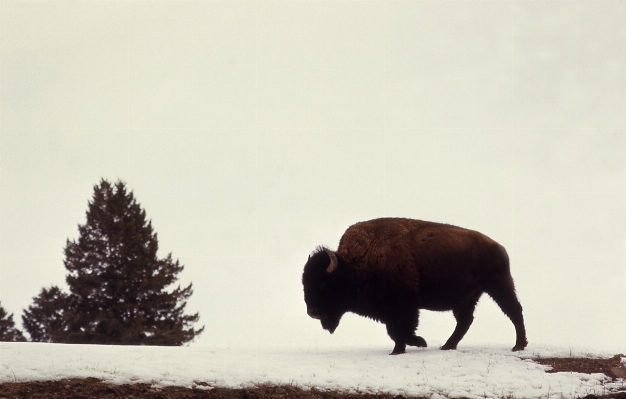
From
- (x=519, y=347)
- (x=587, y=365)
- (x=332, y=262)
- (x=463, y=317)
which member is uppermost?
(x=332, y=262)

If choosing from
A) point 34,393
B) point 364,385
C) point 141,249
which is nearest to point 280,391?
point 364,385

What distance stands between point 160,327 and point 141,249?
14.9ft

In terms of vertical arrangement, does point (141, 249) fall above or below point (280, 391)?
above

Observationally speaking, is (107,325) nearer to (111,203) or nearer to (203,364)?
(111,203)

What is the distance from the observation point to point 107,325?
3269cm

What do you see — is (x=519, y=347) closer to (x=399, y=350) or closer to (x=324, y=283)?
(x=399, y=350)

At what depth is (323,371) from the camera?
40.2 feet

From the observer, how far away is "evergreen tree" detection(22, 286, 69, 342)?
3366cm

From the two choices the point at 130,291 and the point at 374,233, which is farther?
the point at 130,291

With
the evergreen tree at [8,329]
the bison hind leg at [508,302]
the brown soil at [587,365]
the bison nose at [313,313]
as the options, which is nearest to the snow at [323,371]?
the brown soil at [587,365]

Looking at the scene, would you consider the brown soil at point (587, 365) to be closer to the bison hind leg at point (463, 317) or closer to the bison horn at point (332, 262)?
the bison hind leg at point (463, 317)

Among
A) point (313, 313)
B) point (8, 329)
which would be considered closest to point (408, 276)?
point (313, 313)

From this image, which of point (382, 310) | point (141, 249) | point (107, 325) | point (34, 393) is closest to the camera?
point (34, 393)

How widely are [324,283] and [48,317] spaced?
84.8 feet
